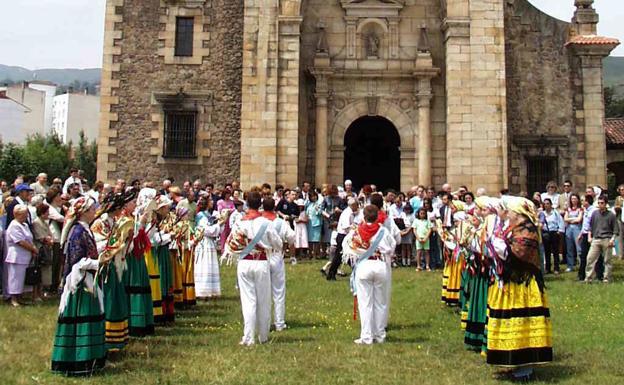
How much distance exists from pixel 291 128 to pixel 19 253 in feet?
31.8

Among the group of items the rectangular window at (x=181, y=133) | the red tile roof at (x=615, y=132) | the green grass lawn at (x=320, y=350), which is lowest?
the green grass lawn at (x=320, y=350)

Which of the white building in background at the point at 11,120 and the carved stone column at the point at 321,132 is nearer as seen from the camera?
the carved stone column at the point at 321,132

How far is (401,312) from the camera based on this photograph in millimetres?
9883

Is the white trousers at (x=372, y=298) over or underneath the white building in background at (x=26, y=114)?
underneath

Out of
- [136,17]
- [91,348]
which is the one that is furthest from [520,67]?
[91,348]

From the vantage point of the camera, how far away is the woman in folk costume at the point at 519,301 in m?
6.18

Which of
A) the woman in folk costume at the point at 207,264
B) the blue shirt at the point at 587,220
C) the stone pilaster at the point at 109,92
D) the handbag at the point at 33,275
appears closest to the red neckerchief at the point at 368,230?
the woman in folk costume at the point at 207,264

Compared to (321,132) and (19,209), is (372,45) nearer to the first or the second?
(321,132)

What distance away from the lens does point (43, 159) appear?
56906 millimetres

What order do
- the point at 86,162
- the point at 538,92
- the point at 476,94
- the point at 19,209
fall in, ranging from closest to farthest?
the point at 19,209 < the point at 476,94 < the point at 538,92 < the point at 86,162

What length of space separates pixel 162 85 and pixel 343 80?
19.5 feet

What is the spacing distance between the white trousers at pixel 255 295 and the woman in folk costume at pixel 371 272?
1.18 metres

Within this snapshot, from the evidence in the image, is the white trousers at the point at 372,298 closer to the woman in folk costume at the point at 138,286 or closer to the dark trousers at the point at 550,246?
the woman in folk costume at the point at 138,286

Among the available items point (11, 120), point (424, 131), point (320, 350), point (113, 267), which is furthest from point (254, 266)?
point (11, 120)
